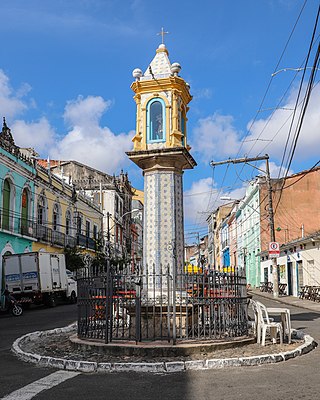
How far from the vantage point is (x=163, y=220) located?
37.6ft

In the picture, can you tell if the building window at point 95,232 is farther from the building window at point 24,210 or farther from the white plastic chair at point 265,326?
the white plastic chair at point 265,326

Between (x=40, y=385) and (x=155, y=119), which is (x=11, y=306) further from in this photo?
(x=40, y=385)

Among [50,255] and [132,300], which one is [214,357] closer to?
[132,300]

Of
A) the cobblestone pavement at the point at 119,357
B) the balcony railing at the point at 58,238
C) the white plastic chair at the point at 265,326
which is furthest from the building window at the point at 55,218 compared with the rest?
the white plastic chair at the point at 265,326

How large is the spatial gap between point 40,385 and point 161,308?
9.16 feet

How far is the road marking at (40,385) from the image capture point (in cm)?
636

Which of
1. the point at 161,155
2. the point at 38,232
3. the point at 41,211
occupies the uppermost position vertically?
the point at 41,211

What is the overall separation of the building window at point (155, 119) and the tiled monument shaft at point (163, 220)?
100 centimetres

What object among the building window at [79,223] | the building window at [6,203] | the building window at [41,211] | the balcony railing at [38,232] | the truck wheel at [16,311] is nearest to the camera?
the truck wheel at [16,311]

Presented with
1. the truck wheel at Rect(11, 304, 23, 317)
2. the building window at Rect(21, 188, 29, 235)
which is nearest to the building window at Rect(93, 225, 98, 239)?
the building window at Rect(21, 188, 29, 235)

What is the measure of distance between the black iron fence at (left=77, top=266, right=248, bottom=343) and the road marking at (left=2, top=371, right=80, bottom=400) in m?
1.68

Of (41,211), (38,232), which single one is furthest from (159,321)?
(41,211)

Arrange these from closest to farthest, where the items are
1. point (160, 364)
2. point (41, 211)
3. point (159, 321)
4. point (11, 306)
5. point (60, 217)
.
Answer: point (160, 364) → point (159, 321) → point (11, 306) → point (41, 211) → point (60, 217)

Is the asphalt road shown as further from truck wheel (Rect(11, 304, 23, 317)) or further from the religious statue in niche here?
truck wheel (Rect(11, 304, 23, 317))
